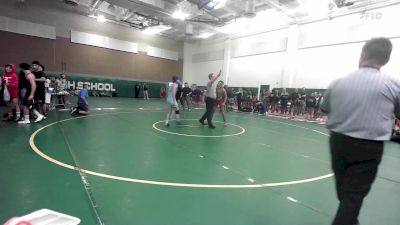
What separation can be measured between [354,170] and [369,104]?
1.82 feet

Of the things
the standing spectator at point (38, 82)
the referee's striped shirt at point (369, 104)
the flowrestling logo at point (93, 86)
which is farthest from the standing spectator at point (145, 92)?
the referee's striped shirt at point (369, 104)

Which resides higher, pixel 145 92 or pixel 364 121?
pixel 364 121

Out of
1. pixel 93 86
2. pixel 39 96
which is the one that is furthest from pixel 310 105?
pixel 93 86

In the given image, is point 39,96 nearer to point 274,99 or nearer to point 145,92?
point 274,99

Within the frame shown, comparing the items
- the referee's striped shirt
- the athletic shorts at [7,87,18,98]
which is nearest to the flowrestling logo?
the athletic shorts at [7,87,18,98]

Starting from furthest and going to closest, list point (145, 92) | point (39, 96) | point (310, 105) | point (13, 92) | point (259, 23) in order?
point (145, 92)
point (259, 23)
point (310, 105)
point (39, 96)
point (13, 92)

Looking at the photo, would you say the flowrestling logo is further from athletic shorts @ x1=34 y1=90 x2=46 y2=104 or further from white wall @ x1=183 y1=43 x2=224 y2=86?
athletic shorts @ x1=34 y1=90 x2=46 y2=104

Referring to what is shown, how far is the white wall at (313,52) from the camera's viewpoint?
585 inches

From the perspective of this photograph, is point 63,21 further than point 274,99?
Yes

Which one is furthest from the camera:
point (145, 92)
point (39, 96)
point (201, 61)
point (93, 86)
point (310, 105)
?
point (201, 61)

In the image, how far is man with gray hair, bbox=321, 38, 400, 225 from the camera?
1.99 metres

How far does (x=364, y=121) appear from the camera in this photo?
2014 millimetres

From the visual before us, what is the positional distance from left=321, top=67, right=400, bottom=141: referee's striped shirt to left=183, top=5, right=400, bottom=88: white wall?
51.7 ft

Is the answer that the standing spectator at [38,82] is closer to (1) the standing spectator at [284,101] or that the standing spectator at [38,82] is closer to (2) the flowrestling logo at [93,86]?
(1) the standing spectator at [284,101]
